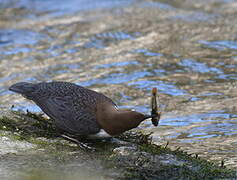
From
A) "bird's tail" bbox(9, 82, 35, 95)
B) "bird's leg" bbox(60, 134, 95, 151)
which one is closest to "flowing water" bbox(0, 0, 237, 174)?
"bird's leg" bbox(60, 134, 95, 151)

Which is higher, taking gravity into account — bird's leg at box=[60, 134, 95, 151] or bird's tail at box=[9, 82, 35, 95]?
bird's tail at box=[9, 82, 35, 95]

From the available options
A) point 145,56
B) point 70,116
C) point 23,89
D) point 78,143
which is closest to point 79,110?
Answer: point 70,116

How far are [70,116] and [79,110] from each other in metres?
0.09

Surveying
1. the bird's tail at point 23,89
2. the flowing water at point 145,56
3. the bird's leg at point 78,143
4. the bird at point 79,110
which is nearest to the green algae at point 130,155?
the bird's leg at point 78,143

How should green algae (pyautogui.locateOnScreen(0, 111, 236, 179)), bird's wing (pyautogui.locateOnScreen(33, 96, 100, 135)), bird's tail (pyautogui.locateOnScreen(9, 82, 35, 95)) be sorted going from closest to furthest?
green algae (pyautogui.locateOnScreen(0, 111, 236, 179))
bird's wing (pyautogui.locateOnScreen(33, 96, 100, 135))
bird's tail (pyautogui.locateOnScreen(9, 82, 35, 95))

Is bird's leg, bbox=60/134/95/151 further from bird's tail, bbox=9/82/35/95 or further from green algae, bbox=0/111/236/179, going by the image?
bird's tail, bbox=9/82/35/95

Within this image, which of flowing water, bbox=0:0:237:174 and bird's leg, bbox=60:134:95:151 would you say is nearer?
bird's leg, bbox=60:134:95:151

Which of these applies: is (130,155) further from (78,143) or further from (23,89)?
(23,89)

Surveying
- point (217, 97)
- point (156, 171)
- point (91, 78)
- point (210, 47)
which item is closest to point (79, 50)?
point (91, 78)

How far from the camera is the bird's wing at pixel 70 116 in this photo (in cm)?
403

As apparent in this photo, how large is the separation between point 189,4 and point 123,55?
3.58 meters

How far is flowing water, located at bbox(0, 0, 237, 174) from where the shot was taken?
609 centimetres

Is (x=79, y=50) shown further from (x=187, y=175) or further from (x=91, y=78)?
(x=187, y=175)

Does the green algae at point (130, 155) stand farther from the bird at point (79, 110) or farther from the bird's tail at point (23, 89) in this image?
the bird's tail at point (23, 89)
